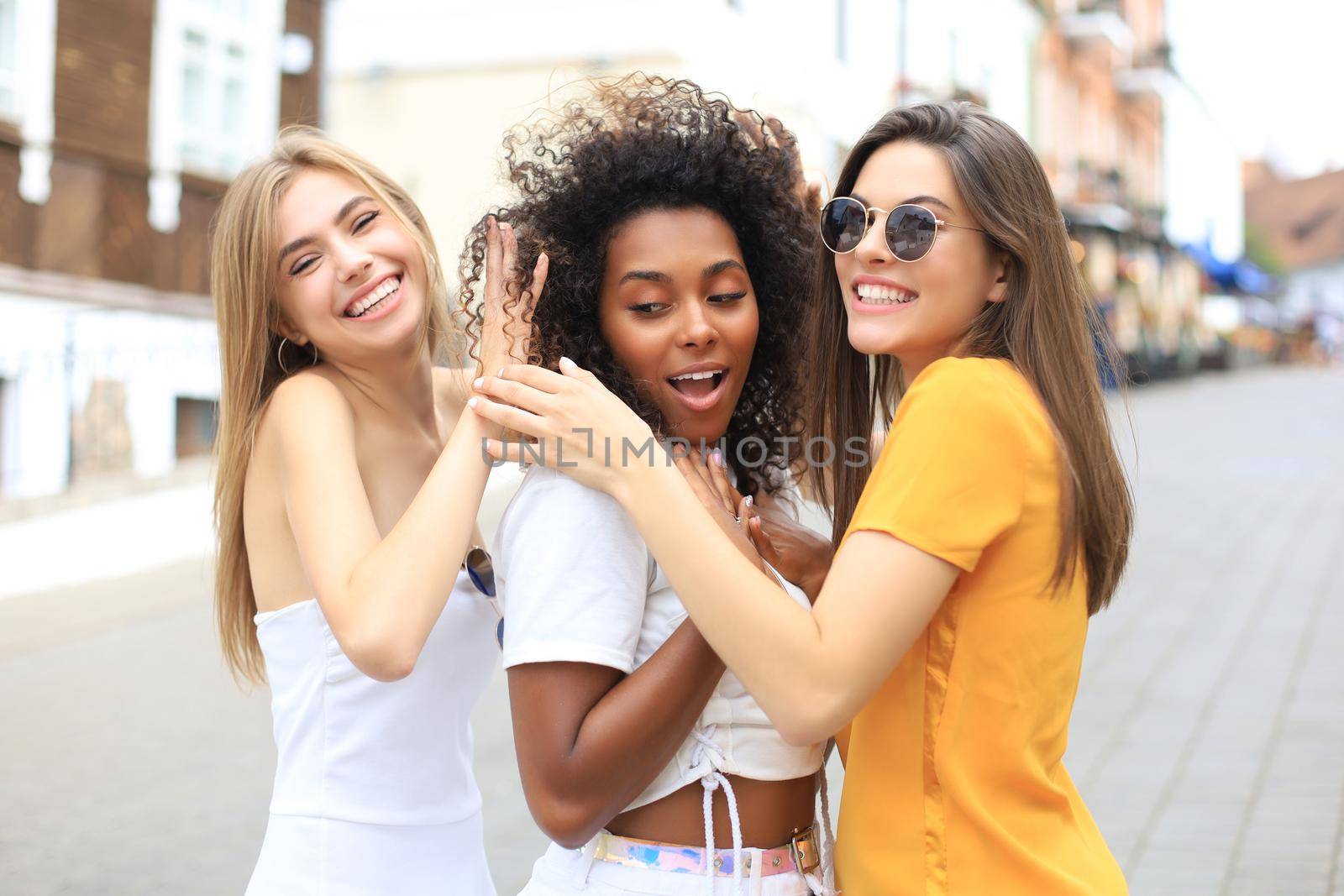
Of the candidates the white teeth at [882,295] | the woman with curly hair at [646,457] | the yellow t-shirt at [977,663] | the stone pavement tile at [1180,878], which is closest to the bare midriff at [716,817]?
the woman with curly hair at [646,457]

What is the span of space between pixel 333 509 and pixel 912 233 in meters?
0.99

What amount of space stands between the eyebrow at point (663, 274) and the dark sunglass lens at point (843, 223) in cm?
18

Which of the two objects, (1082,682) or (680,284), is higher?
(680,284)

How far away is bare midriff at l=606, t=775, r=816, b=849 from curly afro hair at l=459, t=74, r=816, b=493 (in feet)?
1.85

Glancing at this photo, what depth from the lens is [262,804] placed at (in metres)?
4.75

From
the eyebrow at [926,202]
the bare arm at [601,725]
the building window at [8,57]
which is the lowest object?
the bare arm at [601,725]

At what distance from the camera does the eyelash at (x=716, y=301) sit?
6.61 feet

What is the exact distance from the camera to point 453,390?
2.67 metres

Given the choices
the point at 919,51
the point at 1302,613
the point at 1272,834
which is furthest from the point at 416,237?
the point at 919,51

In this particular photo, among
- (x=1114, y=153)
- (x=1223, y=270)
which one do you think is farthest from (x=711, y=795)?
(x=1223, y=270)

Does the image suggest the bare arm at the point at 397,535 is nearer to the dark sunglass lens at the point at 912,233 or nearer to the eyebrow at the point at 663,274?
the eyebrow at the point at 663,274

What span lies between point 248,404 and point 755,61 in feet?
46.6

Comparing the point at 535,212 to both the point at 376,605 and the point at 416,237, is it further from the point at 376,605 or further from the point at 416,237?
the point at 376,605

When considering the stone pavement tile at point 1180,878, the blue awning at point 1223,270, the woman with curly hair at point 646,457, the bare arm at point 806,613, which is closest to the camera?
the bare arm at point 806,613
